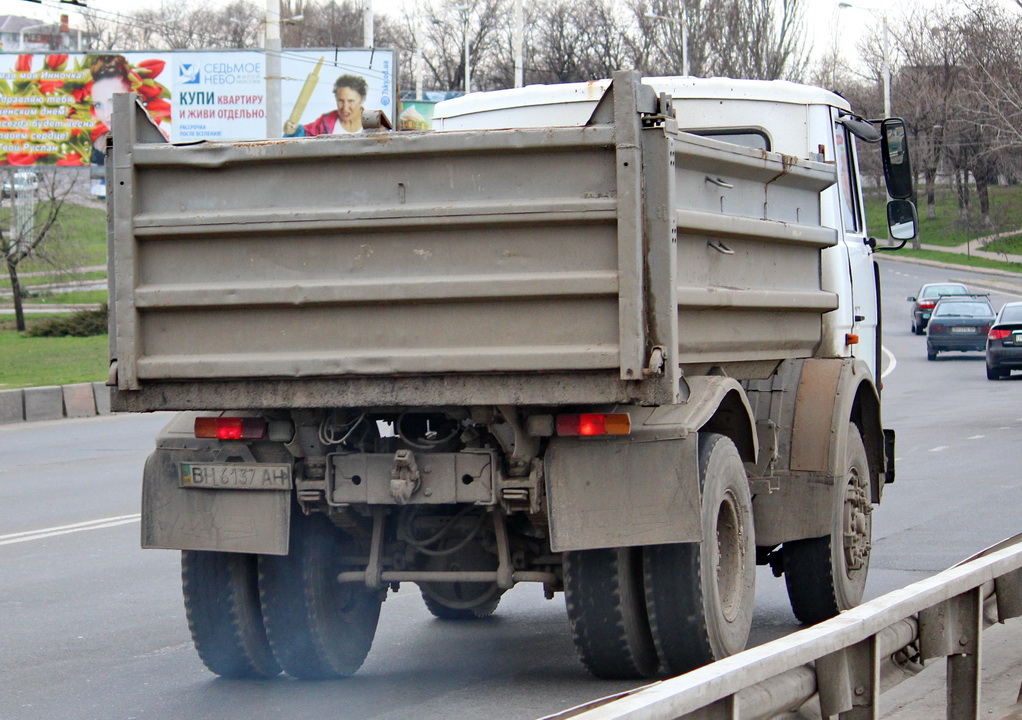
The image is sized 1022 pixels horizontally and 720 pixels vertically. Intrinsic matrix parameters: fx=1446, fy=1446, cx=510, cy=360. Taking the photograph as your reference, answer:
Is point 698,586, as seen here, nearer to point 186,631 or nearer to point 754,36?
point 186,631

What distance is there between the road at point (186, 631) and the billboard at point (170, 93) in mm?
23169

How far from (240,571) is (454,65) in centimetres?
7512

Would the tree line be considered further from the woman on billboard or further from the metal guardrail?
the metal guardrail

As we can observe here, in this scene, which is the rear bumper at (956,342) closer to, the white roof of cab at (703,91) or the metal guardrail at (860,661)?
the white roof of cab at (703,91)

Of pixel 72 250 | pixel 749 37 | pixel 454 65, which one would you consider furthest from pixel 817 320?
pixel 454 65

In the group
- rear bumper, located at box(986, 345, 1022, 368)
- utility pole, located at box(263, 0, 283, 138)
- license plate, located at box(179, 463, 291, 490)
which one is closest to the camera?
license plate, located at box(179, 463, 291, 490)

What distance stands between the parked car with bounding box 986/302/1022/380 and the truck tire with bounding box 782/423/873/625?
820 inches

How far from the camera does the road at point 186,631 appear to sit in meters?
5.75

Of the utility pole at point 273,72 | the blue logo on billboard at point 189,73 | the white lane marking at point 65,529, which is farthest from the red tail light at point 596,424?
the blue logo on billboard at point 189,73

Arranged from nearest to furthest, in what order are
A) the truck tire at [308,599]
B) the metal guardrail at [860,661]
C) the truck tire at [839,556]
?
the metal guardrail at [860,661]
the truck tire at [308,599]
the truck tire at [839,556]

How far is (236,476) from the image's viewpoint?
5.48 metres

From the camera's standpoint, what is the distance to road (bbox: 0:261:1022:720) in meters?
5.75

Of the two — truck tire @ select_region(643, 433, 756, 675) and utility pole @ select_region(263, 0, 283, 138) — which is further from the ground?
utility pole @ select_region(263, 0, 283, 138)

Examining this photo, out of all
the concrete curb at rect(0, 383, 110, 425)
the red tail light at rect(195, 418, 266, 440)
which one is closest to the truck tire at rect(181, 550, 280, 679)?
the red tail light at rect(195, 418, 266, 440)
